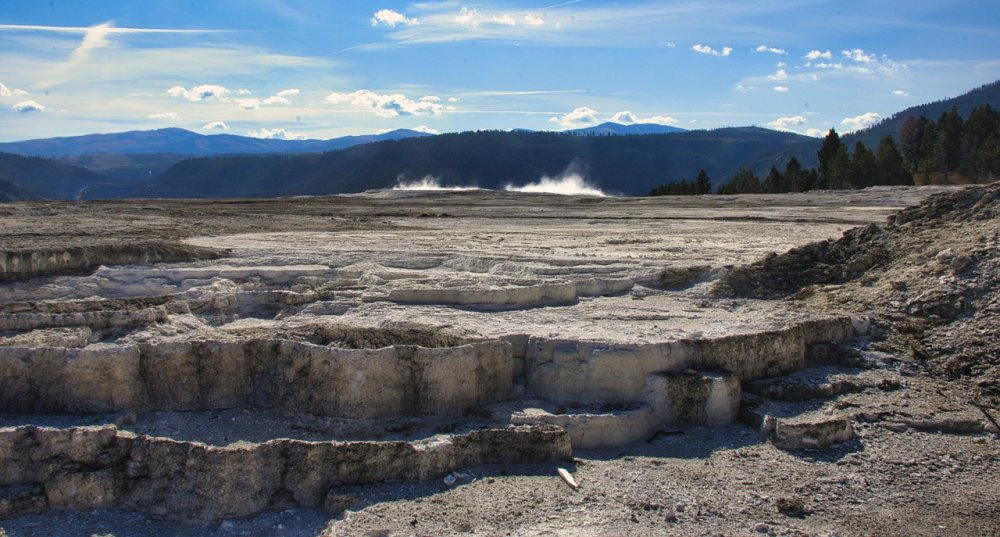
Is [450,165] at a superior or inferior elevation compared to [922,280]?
superior

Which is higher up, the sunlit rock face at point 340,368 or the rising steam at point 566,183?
the rising steam at point 566,183

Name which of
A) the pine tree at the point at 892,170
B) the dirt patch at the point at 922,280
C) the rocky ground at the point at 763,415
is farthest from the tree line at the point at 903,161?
the dirt patch at the point at 922,280

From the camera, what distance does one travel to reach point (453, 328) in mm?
10070

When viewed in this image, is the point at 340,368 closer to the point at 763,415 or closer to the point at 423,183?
the point at 763,415

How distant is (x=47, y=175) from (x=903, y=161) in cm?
14272

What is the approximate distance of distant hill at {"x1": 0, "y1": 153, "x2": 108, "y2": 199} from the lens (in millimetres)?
125812

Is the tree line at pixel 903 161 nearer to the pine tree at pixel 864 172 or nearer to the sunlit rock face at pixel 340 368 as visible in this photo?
the pine tree at pixel 864 172

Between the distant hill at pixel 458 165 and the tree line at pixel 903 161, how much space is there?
77.0 meters

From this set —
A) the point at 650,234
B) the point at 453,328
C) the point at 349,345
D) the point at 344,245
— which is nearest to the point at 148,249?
the point at 344,245

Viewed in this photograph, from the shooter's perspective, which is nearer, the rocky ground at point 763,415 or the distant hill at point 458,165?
the rocky ground at point 763,415

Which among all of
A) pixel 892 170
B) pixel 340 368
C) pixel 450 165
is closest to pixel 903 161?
pixel 892 170

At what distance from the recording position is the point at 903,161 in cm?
5431

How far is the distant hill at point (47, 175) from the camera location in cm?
12581

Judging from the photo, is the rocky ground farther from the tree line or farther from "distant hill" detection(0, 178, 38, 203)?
"distant hill" detection(0, 178, 38, 203)
